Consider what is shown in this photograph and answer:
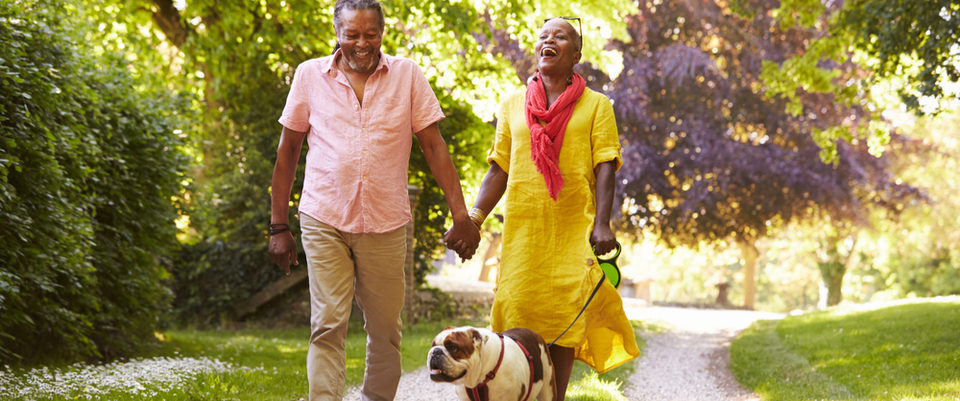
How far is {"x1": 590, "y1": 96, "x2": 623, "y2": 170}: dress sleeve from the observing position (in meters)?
3.79

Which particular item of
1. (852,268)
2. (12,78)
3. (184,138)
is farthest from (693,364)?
(852,268)

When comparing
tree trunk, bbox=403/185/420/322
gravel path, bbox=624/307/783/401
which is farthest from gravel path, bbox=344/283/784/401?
tree trunk, bbox=403/185/420/322

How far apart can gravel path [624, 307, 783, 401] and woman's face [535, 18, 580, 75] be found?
359 cm

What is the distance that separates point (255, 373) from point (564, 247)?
3.78 meters

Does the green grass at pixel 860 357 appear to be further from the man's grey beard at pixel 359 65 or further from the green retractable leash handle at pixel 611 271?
the man's grey beard at pixel 359 65

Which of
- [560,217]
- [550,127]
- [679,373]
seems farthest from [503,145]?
[679,373]

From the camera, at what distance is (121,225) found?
7.51 metres

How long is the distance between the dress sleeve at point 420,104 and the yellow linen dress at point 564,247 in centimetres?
51

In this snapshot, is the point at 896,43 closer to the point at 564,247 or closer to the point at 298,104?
the point at 564,247

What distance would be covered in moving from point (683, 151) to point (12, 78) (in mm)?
15662

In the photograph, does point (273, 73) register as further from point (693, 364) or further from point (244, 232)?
point (693, 364)

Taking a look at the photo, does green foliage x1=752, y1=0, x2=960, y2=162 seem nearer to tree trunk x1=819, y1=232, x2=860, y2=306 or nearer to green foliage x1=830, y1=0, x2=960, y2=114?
green foliage x1=830, y1=0, x2=960, y2=114

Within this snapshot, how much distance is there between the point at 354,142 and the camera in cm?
347

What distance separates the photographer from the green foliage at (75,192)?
5496 mm
